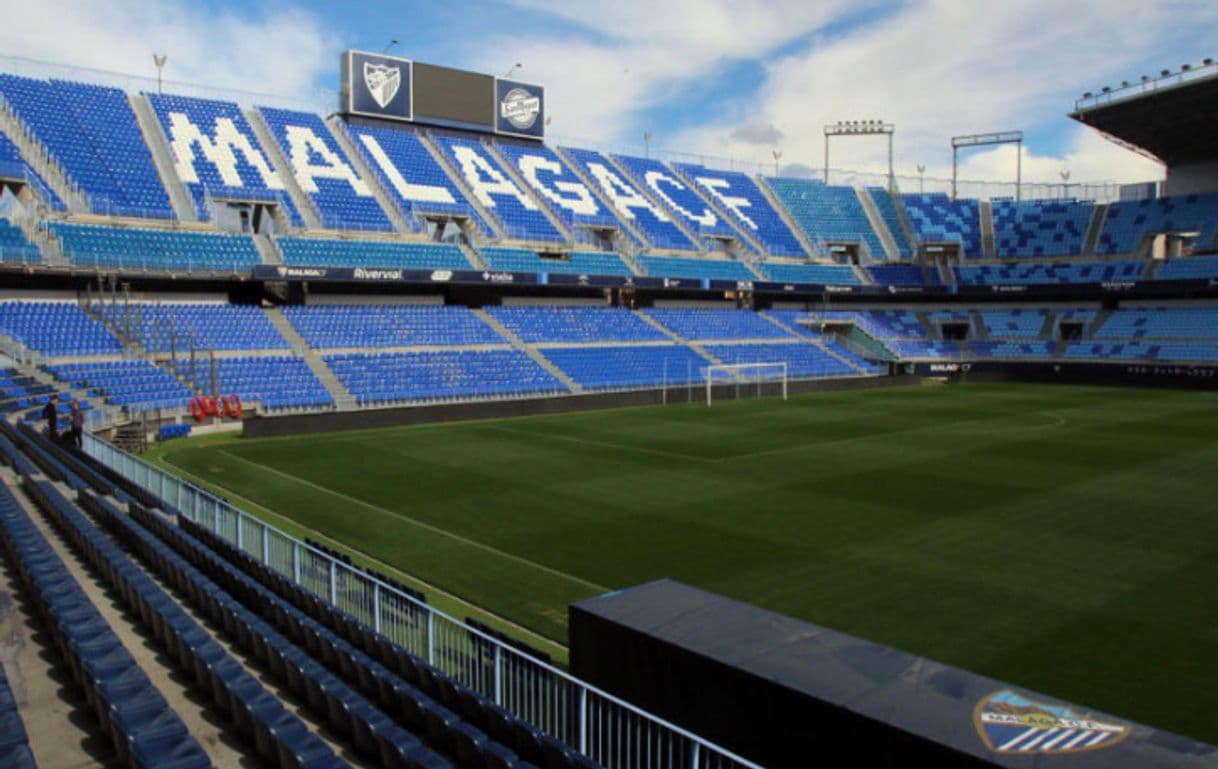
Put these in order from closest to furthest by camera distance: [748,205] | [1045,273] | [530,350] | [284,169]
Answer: [530,350]
[284,169]
[1045,273]
[748,205]

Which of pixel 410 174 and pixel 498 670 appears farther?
pixel 410 174

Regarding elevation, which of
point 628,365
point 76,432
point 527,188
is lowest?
point 76,432

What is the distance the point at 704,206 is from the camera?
64438 millimetres

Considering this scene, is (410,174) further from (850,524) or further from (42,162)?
(850,524)

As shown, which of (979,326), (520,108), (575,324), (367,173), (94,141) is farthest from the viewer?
(979,326)

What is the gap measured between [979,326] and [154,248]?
53678 mm

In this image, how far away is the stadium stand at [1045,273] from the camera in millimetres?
58500

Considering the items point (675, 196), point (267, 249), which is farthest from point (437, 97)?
point (267, 249)

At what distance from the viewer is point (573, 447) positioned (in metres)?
28.1

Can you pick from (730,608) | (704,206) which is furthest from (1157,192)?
(730,608)

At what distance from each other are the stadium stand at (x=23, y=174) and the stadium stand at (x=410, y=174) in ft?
55.9

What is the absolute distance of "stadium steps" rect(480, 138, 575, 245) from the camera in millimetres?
54281

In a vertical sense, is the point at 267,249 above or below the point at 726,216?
below

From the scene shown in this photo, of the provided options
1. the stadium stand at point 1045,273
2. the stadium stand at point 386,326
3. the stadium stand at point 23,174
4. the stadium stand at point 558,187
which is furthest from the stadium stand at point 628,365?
the stadium stand at point 1045,273
